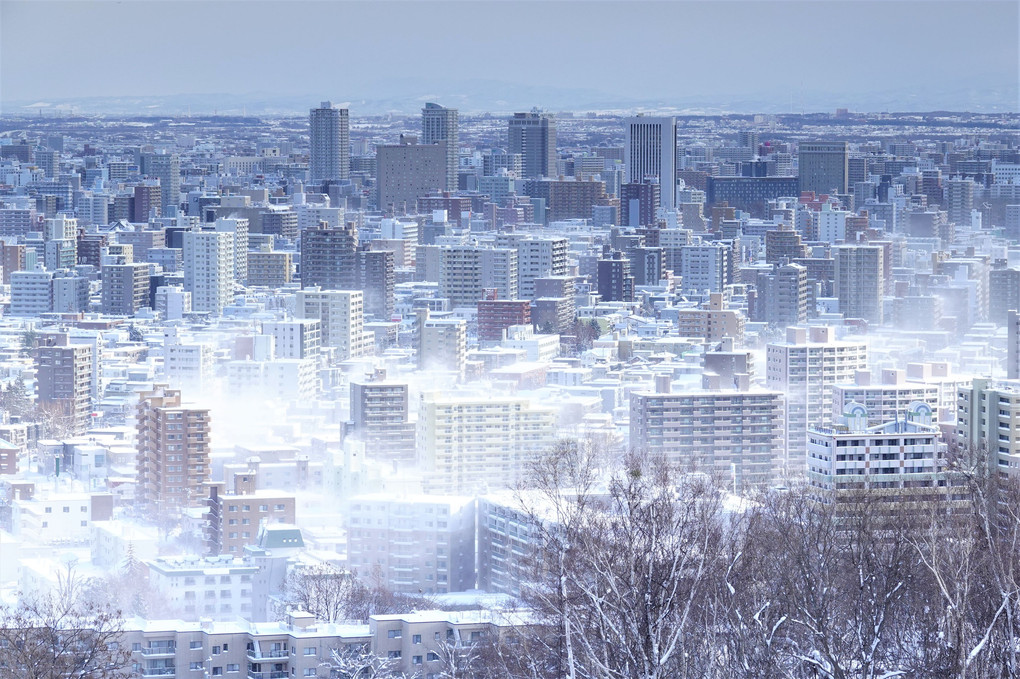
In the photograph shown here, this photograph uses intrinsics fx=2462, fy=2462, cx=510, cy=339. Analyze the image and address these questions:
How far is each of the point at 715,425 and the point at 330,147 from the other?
59.6ft

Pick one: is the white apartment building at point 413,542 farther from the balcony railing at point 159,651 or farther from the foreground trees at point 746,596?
the foreground trees at point 746,596

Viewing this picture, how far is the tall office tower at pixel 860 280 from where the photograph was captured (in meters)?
20.5

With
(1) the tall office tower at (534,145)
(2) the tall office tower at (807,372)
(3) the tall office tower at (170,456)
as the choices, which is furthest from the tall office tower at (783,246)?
(3) the tall office tower at (170,456)

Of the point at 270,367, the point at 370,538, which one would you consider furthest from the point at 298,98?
the point at 370,538

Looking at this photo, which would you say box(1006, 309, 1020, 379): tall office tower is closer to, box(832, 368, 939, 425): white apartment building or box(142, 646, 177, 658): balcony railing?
box(832, 368, 939, 425): white apartment building

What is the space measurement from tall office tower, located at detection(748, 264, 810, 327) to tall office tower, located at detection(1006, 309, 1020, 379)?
16.9ft

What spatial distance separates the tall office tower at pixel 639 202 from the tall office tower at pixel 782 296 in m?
5.72

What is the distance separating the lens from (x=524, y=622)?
5902mm

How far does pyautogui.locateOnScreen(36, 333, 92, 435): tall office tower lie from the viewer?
14.6 m

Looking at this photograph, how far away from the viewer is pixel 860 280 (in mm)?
21719

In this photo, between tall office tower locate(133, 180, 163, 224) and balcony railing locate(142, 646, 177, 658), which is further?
tall office tower locate(133, 180, 163, 224)

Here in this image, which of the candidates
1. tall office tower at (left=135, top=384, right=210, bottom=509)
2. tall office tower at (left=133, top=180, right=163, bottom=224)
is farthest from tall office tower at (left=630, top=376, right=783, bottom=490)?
tall office tower at (left=133, top=180, right=163, bottom=224)

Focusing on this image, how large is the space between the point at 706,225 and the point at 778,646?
22.5 m

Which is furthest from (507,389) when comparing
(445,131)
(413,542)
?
(445,131)
